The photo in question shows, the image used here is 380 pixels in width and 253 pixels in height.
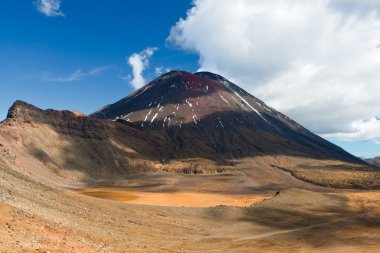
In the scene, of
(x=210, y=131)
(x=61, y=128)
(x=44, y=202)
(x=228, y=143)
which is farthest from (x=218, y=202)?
(x=210, y=131)

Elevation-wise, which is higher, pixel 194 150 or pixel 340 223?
pixel 194 150

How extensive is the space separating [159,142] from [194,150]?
14440 mm

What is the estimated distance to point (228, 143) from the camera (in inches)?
6693

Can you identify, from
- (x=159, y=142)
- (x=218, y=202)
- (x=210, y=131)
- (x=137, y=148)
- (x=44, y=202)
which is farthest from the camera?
(x=210, y=131)

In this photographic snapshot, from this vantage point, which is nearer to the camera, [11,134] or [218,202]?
[218,202]

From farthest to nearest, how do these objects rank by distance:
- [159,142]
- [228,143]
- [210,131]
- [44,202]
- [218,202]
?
[210,131] < [228,143] < [159,142] < [218,202] < [44,202]

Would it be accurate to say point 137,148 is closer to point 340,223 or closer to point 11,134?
point 11,134

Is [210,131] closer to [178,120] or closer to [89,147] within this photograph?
[178,120]

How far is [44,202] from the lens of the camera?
33.1 meters

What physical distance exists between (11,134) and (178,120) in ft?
323

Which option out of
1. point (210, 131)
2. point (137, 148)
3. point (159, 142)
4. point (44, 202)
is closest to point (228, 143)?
point (210, 131)

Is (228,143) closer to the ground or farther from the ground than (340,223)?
farther from the ground

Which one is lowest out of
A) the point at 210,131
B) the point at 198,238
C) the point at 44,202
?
the point at 198,238

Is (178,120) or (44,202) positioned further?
(178,120)
